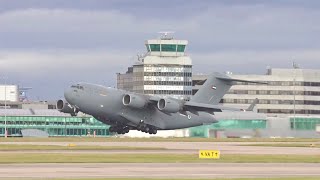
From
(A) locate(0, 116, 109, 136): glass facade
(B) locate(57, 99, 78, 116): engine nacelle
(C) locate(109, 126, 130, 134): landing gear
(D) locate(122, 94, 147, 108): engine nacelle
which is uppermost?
(D) locate(122, 94, 147, 108): engine nacelle

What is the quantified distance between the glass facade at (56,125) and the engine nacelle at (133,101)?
7005cm

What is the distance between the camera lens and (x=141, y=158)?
62.9 m

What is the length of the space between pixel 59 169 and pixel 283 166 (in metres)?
15.3

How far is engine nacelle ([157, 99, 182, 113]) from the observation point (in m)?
96.5

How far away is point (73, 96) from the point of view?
91.9 metres

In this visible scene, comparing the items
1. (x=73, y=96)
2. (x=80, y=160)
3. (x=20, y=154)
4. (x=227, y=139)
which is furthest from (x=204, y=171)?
(x=227, y=139)

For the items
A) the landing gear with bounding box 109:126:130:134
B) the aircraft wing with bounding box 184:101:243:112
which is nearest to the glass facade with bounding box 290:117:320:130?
the aircraft wing with bounding box 184:101:243:112

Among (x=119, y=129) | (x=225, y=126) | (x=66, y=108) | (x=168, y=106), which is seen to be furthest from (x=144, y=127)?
(x=225, y=126)

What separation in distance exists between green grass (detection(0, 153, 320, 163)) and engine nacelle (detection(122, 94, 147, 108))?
27351mm

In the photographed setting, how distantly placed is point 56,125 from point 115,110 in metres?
78.6

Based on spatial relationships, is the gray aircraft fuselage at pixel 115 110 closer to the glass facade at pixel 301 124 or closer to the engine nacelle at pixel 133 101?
the engine nacelle at pixel 133 101

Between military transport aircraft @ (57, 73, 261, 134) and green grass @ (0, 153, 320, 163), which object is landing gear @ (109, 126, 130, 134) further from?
green grass @ (0, 153, 320, 163)

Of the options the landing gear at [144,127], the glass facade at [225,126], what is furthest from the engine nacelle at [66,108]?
the glass facade at [225,126]

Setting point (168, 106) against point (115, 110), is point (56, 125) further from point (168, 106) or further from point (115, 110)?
point (115, 110)
